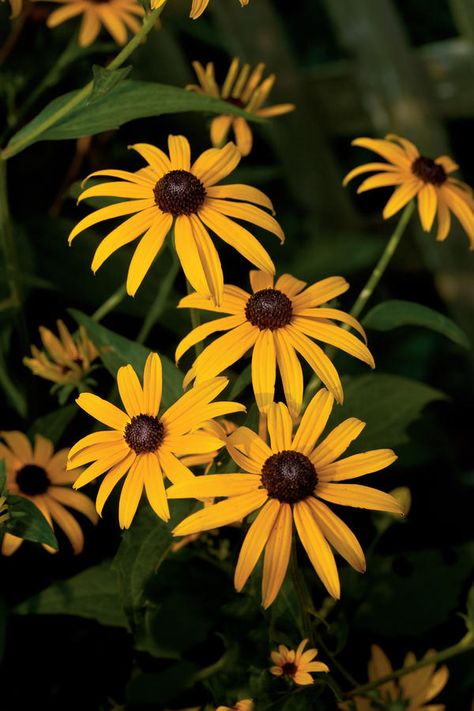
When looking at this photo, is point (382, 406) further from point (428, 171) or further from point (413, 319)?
point (428, 171)

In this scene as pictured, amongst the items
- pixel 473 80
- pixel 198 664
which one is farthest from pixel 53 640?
pixel 473 80

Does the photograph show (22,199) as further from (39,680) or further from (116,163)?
(39,680)

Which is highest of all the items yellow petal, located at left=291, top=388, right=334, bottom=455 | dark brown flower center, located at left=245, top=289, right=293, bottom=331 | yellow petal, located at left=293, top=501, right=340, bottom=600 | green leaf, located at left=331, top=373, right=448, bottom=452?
dark brown flower center, located at left=245, top=289, right=293, bottom=331

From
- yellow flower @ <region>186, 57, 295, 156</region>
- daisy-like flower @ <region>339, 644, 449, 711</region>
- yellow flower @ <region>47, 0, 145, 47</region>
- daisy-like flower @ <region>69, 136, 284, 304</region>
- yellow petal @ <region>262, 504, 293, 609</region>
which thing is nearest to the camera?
yellow petal @ <region>262, 504, 293, 609</region>

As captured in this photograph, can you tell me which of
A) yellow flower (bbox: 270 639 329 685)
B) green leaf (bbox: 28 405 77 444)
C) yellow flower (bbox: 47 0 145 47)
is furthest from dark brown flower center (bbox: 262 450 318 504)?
yellow flower (bbox: 47 0 145 47)

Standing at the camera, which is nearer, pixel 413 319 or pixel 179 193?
pixel 179 193

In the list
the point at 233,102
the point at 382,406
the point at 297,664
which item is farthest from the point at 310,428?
the point at 233,102

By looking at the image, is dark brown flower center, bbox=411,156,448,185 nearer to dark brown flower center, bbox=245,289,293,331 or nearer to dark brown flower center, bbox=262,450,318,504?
dark brown flower center, bbox=245,289,293,331
